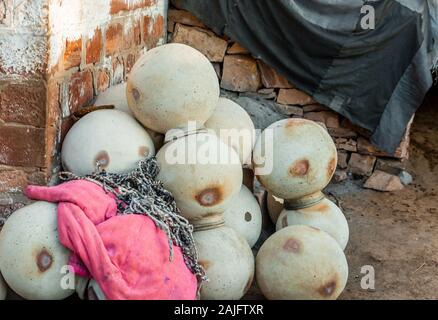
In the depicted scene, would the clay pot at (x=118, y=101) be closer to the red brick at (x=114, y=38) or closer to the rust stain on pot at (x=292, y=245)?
the red brick at (x=114, y=38)

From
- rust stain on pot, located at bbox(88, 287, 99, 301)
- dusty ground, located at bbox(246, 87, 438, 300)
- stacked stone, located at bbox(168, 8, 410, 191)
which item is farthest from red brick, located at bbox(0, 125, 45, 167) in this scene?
stacked stone, located at bbox(168, 8, 410, 191)

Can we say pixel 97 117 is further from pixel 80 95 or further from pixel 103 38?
pixel 103 38

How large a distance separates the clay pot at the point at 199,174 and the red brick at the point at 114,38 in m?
1.11

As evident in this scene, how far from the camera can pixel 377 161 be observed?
5.56 metres

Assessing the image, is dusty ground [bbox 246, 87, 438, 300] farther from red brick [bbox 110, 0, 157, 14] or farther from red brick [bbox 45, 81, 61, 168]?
red brick [bbox 110, 0, 157, 14]

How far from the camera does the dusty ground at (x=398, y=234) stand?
380 cm

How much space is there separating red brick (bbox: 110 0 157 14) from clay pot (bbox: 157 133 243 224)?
128cm

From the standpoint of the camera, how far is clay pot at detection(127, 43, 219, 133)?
136 inches

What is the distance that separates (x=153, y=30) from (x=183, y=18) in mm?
409

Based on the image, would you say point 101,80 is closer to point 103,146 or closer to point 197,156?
point 103,146

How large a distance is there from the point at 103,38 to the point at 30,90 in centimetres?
85

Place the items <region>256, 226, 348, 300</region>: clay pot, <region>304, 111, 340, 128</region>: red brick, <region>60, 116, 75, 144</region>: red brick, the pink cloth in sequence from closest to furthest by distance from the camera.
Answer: the pink cloth → <region>256, 226, 348, 300</region>: clay pot → <region>60, 116, 75, 144</region>: red brick → <region>304, 111, 340, 128</region>: red brick

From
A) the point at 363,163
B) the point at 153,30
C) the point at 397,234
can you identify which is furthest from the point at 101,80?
the point at 363,163
